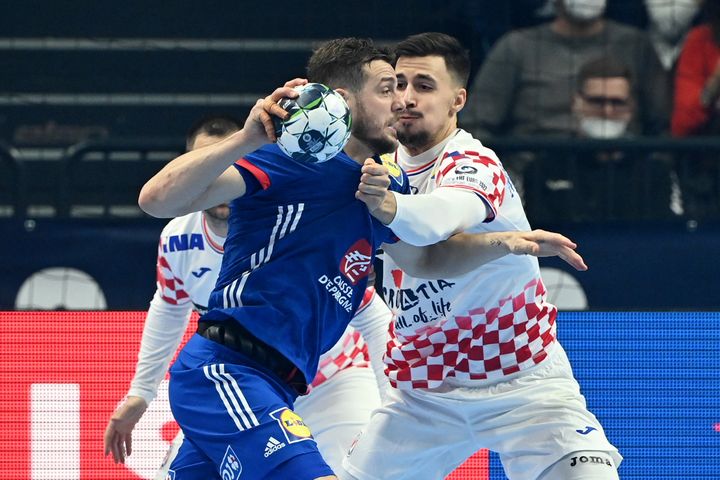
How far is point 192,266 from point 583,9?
319 cm

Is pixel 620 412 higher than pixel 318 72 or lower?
lower

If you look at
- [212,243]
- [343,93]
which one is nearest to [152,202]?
[343,93]

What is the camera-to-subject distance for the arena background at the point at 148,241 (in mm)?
5770

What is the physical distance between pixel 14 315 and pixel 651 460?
2.78m

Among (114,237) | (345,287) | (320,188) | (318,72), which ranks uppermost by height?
(318,72)

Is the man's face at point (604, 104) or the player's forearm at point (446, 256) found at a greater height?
the player's forearm at point (446, 256)

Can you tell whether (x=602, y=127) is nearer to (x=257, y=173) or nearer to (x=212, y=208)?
(x=212, y=208)

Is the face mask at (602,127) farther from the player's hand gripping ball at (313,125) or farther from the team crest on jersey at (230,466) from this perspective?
the team crest on jersey at (230,466)

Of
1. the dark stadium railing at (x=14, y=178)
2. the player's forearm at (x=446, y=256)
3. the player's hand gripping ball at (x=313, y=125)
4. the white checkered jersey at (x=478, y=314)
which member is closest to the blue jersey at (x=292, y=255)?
the player's hand gripping ball at (x=313, y=125)

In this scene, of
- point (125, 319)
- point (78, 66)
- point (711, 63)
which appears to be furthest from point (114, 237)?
point (711, 63)

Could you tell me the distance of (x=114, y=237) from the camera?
→ 638cm

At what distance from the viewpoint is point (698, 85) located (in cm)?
734

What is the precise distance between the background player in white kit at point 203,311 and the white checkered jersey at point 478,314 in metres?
0.50

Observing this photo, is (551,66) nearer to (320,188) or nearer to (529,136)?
(529,136)
